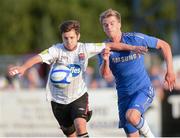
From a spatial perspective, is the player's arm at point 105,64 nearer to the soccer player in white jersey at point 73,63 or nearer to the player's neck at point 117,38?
the soccer player in white jersey at point 73,63

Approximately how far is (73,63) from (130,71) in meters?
0.93

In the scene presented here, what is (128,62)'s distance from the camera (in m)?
12.1

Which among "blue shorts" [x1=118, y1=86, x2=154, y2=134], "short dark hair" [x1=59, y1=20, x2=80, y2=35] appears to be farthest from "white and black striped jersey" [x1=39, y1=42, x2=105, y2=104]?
"blue shorts" [x1=118, y1=86, x2=154, y2=134]

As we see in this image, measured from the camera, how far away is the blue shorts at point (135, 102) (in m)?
12.0

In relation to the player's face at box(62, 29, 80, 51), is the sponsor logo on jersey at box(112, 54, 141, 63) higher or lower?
lower

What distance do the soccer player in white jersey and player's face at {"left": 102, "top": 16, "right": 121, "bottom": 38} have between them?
10.1 inches

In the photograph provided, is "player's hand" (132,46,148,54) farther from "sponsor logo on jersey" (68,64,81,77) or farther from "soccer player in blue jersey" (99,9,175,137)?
"sponsor logo on jersey" (68,64,81,77)

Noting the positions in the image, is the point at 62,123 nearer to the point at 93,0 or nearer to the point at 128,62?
the point at 128,62

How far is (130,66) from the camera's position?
39.7 feet

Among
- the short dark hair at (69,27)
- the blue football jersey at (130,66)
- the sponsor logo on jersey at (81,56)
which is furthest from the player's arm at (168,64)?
the short dark hair at (69,27)

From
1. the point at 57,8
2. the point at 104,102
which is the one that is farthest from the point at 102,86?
the point at 57,8

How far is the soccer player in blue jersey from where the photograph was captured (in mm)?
11828

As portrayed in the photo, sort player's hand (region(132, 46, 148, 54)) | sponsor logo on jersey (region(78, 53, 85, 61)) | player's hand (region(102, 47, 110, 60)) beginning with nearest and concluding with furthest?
player's hand (region(102, 47, 110, 60)), player's hand (region(132, 46, 148, 54)), sponsor logo on jersey (region(78, 53, 85, 61))

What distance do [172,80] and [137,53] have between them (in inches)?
23.8
